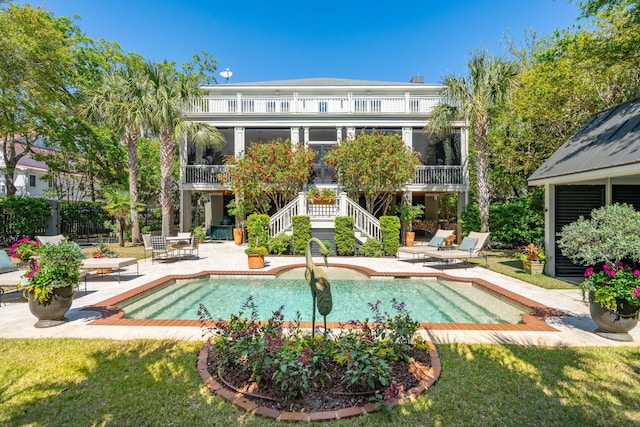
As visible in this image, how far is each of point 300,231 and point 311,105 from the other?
896 cm

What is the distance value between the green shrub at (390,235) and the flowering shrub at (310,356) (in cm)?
895

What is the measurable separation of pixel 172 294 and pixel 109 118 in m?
10.8

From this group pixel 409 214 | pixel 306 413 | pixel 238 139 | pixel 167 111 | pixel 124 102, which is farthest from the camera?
pixel 238 139

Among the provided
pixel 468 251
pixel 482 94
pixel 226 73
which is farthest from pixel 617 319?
pixel 226 73

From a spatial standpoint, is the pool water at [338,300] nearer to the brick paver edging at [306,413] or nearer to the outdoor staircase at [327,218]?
the brick paver edging at [306,413]

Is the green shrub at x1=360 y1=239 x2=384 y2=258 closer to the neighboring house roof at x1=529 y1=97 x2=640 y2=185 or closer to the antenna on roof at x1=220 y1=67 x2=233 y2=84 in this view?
the neighboring house roof at x1=529 y1=97 x2=640 y2=185

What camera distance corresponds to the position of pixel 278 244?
13062 mm

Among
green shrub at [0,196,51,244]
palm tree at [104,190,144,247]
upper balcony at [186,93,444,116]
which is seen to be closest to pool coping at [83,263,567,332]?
palm tree at [104,190,144,247]

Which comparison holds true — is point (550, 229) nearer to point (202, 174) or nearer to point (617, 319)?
point (617, 319)

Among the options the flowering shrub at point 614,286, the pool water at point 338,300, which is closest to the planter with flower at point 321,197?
the pool water at point 338,300

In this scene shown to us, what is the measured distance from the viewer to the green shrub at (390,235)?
41.9 feet

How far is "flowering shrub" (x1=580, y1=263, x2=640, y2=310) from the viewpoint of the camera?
4.19 meters

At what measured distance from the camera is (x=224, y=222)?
19938mm

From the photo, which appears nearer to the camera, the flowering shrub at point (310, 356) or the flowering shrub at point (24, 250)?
the flowering shrub at point (310, 356)
